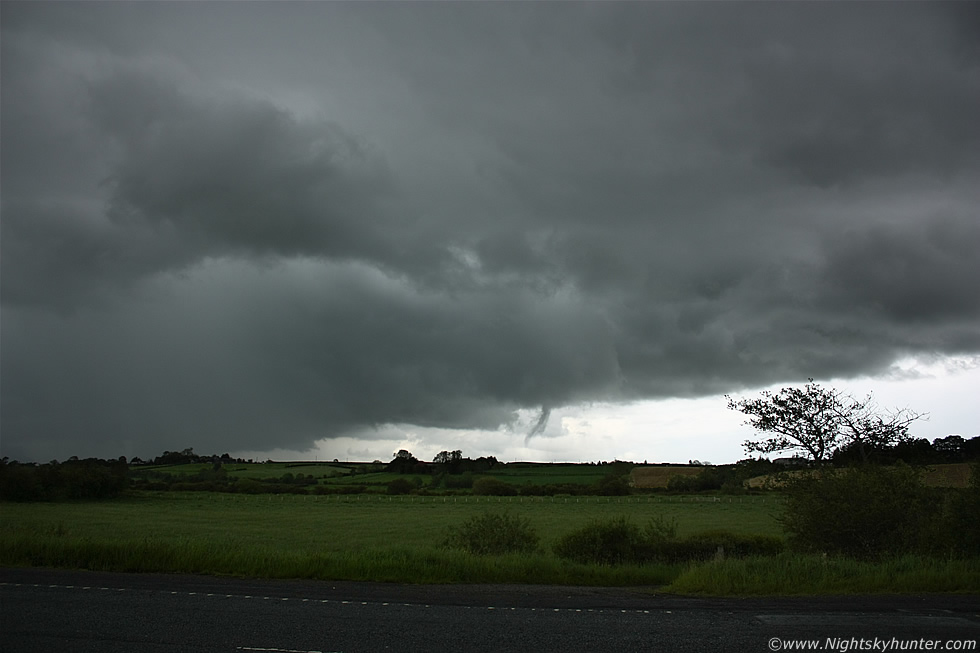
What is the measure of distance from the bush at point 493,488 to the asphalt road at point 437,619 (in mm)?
127896

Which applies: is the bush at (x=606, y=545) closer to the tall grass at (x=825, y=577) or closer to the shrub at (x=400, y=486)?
the tall grass at (x=825, y=577)

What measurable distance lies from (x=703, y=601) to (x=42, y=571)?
1843 centimetres

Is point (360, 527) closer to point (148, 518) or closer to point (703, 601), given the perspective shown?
point (148, 518)

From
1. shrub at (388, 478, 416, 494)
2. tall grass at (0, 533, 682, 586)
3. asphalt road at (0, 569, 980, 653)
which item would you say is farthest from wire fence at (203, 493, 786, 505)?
asphalt road at (0, 569, 980, 653)

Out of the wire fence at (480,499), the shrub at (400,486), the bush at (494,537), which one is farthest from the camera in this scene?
the shrub at (400,486)

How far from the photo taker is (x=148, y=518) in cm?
7812

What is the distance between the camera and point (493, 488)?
5728 inches

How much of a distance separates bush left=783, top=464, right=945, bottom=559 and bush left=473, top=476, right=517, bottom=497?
119661 mm

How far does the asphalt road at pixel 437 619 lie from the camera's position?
11.0 m

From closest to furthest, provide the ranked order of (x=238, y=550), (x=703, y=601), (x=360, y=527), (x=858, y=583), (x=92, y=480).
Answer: (x=703, y=601) < (x=858, y=583) < (x=238, y=550) < (x=360, y=527) < (x=92, y=480)

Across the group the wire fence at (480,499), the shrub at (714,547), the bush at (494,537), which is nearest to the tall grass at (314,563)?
the shrub at (714,547)

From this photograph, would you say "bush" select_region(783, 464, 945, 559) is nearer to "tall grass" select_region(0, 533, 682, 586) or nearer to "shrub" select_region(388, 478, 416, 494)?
"tall grass" select_region(0, 533, 682, 586)

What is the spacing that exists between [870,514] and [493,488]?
126m

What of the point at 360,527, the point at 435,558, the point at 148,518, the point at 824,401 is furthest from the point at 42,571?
the point at 148,518
